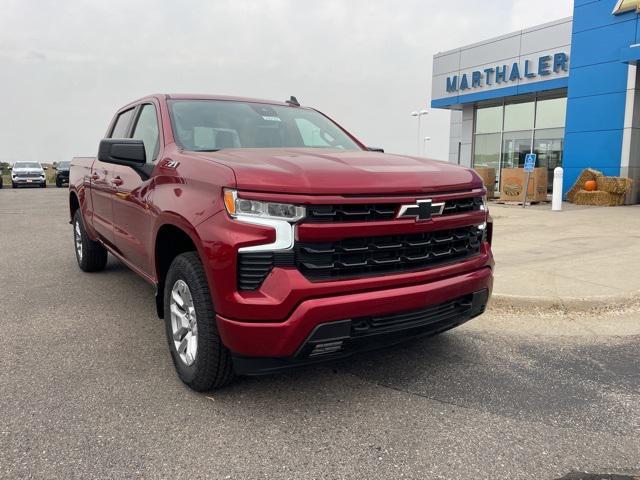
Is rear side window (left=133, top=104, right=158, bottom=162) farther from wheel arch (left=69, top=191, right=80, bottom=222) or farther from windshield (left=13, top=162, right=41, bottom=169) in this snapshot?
windshield (left=13, top=162, right=41, bottom=169)

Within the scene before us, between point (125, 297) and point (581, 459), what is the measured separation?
4.37 meters

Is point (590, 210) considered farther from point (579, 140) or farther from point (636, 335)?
point (636, 335)

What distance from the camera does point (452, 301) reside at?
10.3 feet

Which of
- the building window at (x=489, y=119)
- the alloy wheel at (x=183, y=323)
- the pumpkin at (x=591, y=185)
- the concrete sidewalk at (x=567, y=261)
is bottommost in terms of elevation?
the concrete sidewalk at (x=567, y=261)

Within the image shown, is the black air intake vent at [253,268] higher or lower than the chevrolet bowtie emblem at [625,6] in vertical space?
lower

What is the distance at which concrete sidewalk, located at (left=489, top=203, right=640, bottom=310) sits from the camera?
197 inches

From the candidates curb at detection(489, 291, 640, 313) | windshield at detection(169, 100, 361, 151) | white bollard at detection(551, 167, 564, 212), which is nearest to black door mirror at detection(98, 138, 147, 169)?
windshield at detection(169, 100, 361, 151)

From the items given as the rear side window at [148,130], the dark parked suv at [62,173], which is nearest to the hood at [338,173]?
the rear side window at [148,130]

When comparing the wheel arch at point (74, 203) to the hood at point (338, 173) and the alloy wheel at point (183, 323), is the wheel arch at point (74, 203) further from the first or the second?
the hood at point (338, 173)

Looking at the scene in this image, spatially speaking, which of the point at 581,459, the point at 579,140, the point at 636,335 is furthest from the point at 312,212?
the point at 579,140

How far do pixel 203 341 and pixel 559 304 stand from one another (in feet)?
11.5

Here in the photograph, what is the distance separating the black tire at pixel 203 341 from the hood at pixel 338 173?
62cm

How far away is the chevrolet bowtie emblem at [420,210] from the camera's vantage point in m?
2.84

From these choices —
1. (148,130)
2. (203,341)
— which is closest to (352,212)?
(203,341)
